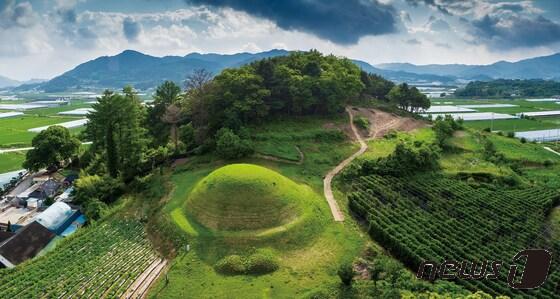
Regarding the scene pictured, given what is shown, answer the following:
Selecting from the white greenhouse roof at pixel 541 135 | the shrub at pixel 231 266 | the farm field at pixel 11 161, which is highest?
the white greenhouse roof at pixel 541 135

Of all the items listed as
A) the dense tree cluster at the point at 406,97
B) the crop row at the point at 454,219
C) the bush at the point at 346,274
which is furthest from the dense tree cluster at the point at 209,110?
the bush at the point at 346,274

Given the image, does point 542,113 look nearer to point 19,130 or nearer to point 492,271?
point 492,271

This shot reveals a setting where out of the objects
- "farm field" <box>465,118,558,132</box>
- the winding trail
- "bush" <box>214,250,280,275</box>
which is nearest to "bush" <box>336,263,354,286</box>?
"bush" <box>214,250,280,275</box>

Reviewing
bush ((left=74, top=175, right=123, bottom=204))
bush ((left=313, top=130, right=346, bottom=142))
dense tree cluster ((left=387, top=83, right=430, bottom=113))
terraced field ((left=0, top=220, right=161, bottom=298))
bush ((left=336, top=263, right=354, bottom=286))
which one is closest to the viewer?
bush ((left=336, top=263, right=354, bottom=286))

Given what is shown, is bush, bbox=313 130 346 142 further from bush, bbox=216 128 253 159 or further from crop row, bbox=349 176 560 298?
crop row, bbox=349 176 560 298

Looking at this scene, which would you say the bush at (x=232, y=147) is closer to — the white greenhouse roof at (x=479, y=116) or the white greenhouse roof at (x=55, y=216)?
the white greenhouse roof at (x=55, y=216)

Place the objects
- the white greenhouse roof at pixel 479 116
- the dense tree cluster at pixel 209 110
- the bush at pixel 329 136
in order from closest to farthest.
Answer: the dense tree cluster at pixel 209 110, the bush at pixel 329 136, the white greenhouse roof at pixel 479 116

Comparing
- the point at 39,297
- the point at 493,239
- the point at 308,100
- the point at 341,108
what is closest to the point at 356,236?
the point at 493,239
